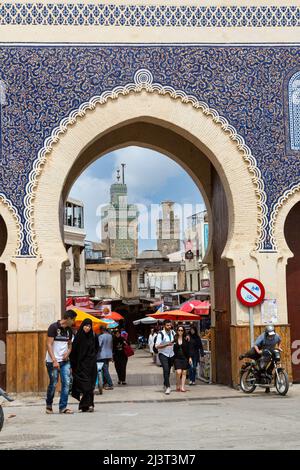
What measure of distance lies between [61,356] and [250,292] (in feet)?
13.4

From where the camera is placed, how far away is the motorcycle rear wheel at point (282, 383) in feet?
41.1

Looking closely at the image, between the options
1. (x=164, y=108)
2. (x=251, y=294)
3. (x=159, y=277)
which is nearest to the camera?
(x=251, y=294)

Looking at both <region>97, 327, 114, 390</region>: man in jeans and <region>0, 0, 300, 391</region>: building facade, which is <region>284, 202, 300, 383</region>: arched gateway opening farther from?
<region>97, 327, 114, 390</region>: man in jeans

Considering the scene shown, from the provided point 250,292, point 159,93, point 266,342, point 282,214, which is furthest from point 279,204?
point 159,93

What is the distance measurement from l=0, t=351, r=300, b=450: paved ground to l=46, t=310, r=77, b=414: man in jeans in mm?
286

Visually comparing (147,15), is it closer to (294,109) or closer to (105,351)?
(294,109)

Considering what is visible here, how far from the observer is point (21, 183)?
45.3 ft

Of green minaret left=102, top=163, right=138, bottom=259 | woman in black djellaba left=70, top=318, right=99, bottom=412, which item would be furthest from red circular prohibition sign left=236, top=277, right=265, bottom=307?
green minaret left=102, top=163, right=138, bottom=259

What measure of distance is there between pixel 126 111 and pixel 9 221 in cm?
280

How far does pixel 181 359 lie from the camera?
14750 millimetres

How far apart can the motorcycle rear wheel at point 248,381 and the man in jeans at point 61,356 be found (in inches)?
139

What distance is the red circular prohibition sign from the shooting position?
44.9ft

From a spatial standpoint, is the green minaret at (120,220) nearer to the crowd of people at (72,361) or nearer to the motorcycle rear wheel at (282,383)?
the motorcycle rear wheel at (282,383)

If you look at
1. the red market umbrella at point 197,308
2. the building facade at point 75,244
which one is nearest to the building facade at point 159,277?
the building facade at point 75,244
